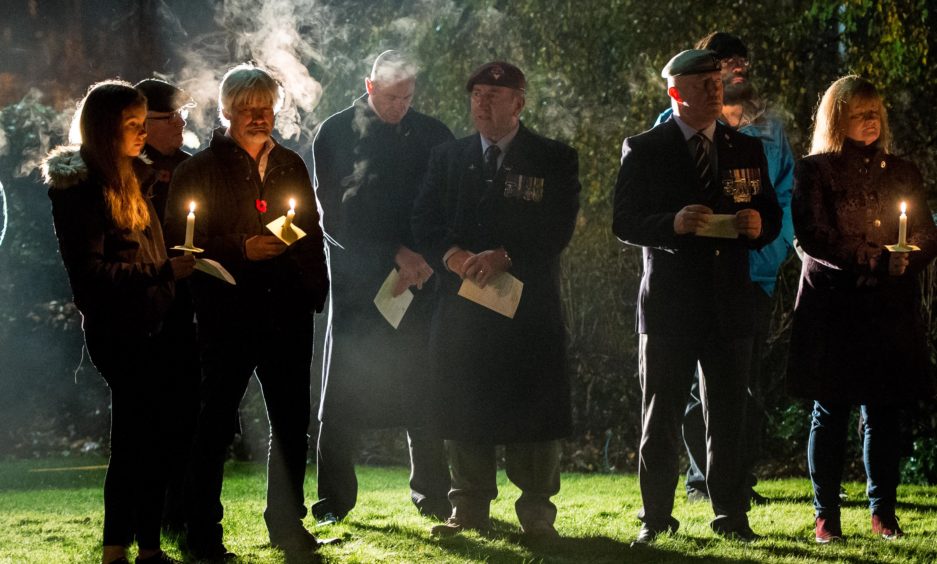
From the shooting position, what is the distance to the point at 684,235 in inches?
229

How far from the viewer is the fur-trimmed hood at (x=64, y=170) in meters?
4.83

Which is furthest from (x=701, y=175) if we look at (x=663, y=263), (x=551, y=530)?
(x=551, y=530)

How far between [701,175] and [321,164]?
79.1 inches

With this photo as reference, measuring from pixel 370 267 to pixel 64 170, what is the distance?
215 centimetres

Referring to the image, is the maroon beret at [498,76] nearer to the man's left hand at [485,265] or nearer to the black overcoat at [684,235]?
the black overcoat at [684,235]

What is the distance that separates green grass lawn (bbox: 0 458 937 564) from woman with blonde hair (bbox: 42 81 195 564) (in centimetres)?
77

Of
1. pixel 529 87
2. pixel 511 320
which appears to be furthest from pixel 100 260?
pixel 529 87

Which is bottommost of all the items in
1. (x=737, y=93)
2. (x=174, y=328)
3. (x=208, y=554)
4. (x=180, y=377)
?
(x=208, y=554)

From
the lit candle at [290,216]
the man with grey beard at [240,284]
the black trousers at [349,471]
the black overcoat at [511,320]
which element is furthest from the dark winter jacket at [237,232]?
the black trousers at [349,471]

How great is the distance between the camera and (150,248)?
5121mm

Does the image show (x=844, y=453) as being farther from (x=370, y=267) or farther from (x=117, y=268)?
(x=117, y=268)

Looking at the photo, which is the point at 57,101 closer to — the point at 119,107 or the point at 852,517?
the point at 119,107

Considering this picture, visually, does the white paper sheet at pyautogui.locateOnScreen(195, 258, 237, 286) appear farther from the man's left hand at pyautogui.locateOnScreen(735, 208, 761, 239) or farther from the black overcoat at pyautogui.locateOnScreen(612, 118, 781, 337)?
the man's left hand at pyautogui.locateOnScreen(735, 208, 761, 239)

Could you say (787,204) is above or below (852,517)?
above
